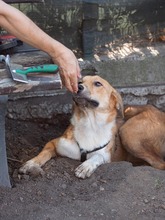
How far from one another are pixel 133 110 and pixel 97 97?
0.58 meters

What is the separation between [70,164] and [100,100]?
785 millimetres

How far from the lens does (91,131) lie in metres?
6.64

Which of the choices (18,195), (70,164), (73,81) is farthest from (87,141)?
(73,81)

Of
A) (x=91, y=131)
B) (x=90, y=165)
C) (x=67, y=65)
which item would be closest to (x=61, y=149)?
(x=91, y=131)

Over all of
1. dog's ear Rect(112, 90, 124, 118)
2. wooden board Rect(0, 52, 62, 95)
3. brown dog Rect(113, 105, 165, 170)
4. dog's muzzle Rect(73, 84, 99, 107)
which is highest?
wooden board Rect(0, 52, 62, 95)

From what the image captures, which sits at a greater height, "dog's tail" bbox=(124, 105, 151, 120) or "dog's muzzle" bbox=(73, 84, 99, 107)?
"dog's muzzle" bbox=(73, 84, 99, 107)

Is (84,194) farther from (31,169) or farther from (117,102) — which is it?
(117,102)

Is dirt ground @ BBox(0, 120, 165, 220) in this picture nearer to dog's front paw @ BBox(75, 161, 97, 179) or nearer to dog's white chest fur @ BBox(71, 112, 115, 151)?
dog's front paw @ BBox(75, 161, 97, 179)

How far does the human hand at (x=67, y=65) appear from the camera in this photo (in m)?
4.77

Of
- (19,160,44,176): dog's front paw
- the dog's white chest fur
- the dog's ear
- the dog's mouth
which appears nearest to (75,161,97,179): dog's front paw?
(19,160,44,176): dog's front paw

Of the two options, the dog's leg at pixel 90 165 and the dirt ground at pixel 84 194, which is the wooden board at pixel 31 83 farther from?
the dog's leg at pixel 90 165

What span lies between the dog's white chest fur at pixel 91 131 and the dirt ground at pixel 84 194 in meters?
0.29

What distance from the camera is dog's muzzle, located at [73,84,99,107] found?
6308mm

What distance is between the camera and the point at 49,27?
7293mm
